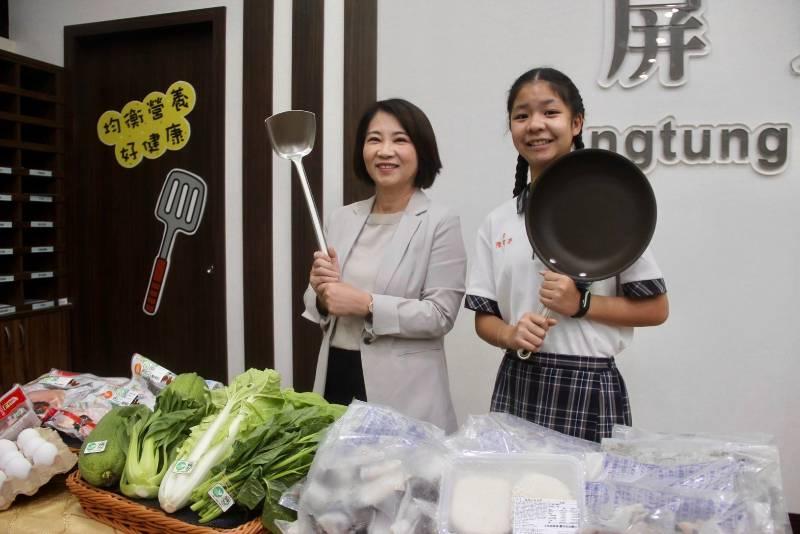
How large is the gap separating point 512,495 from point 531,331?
45 cm

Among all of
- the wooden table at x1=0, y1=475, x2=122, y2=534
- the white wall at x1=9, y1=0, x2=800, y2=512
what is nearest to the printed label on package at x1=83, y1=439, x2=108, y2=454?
the wooden table at x1=0, y1=475, x2=122, y2=534

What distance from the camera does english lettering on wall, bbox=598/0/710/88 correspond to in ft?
7.37

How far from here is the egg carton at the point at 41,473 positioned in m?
1.08

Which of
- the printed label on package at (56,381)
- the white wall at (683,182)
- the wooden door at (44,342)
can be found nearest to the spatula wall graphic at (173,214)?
the wooden door at (44,342)

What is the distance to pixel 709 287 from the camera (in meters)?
2.32

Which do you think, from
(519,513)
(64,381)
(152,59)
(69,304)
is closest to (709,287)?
(519,513)

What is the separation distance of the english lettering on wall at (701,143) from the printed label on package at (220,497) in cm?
190

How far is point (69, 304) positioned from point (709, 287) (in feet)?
10.2

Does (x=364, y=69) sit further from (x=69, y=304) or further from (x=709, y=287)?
(x=69, y=304)

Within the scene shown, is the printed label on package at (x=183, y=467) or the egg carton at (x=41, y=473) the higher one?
the printed label on package at (x=183, y=467)

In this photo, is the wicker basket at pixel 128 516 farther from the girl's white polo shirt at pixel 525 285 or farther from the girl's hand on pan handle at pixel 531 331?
the girl's white polo shirt at pixel 525 285

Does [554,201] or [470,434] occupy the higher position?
[554,201]

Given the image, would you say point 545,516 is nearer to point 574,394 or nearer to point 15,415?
point 574,394

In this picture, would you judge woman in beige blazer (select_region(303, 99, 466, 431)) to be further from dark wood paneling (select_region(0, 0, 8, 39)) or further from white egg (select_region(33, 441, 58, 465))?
dark wood paneling (select_region(0, 0, 8, 39))
